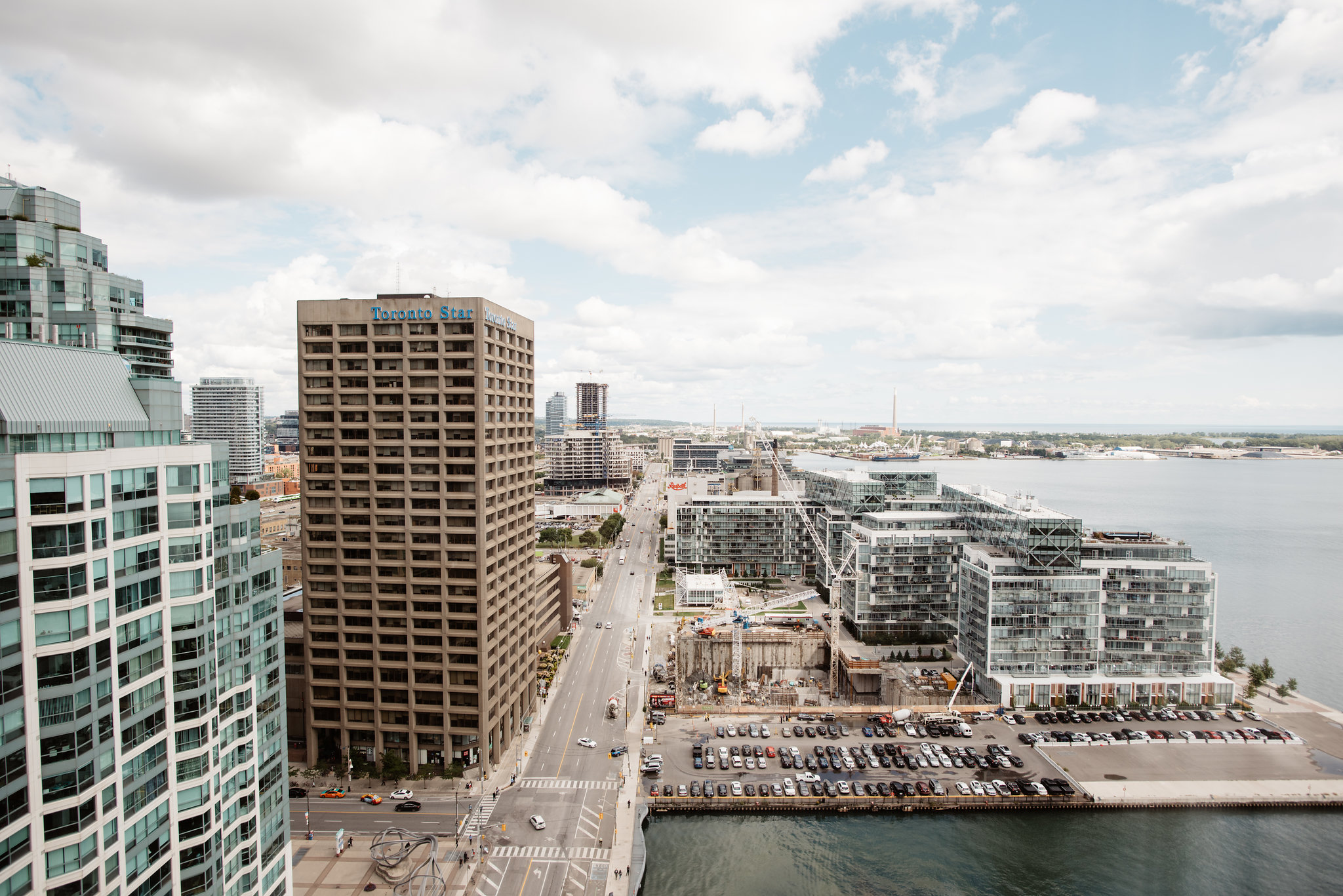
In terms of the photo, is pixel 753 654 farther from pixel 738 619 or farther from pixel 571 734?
pixel 571 734

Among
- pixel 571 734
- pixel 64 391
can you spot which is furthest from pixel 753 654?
pixel 64 391

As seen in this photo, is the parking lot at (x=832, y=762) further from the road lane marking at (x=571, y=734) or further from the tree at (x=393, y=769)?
the tree at (x=393, y=769)

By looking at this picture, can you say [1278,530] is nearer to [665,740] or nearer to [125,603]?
[665,740]

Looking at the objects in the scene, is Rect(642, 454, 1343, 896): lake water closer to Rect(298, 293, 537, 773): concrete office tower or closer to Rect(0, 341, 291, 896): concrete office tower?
Rect(298, 293, 537, 773): concrete office tower

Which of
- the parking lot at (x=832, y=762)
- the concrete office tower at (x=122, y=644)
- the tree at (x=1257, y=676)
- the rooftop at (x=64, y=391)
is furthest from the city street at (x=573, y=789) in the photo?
the tree at (x=1257, y=676)

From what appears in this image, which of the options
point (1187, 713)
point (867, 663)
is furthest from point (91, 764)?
point (1187, 713)

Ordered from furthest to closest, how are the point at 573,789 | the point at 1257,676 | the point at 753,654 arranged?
the point at 753,654 < the point at 1257,676 < the point at 573,789
